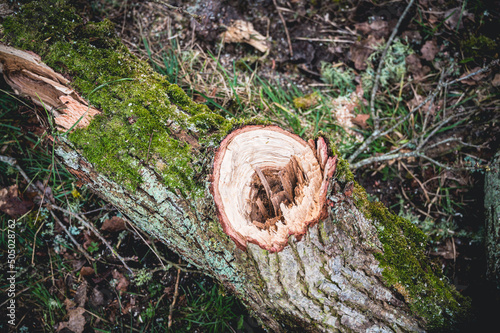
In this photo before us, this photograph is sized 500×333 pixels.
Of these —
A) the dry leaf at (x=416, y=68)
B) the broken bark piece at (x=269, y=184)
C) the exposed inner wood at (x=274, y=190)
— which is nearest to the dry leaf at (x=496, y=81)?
the dry leaf at (x=416, y=68)

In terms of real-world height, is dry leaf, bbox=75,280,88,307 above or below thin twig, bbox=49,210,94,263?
below

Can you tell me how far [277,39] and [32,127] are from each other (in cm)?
275

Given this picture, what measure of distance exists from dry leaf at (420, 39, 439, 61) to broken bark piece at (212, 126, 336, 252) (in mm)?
2357

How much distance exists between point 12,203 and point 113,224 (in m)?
0.94

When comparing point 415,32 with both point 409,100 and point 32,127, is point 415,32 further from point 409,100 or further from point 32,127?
point 32,127

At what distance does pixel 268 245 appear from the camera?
1401 mm

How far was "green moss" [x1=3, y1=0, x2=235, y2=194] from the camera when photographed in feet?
5.16

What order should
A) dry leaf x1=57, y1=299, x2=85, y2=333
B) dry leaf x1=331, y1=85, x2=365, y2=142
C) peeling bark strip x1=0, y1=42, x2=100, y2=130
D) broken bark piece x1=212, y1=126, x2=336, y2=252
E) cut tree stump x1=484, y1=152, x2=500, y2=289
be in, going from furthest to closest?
dry leaf x1=331, y1=85, x2=365, y2=142 < dry leaf x1=57, y1=299, x2=85, y2=333 < cut tree stump x1=484, y1=152, x2=500, y2=289 < peeling bark strip x1=0, y1=42, x2=100, y2=130 < broken bark piece x1=212, y1=126, x2=336, y2=252

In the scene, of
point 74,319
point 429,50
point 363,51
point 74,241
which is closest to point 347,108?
point 363,51

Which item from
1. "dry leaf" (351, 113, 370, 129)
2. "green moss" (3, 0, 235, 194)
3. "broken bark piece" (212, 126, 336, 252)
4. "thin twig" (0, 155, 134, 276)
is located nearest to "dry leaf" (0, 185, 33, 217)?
"thin twig" (0, 155, 134, 276)

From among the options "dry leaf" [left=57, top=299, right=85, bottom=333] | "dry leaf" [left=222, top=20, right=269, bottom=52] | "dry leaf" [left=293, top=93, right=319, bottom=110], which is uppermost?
"dry leaf" [left=222, top=20, right=269, bottom=52]

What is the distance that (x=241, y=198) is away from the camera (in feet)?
4.91

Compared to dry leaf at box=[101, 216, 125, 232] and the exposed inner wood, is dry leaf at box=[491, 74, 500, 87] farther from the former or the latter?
dry leaf at box=[101, 216, 125, 232]

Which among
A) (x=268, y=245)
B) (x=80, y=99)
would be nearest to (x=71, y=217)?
(x=80, y=99)
